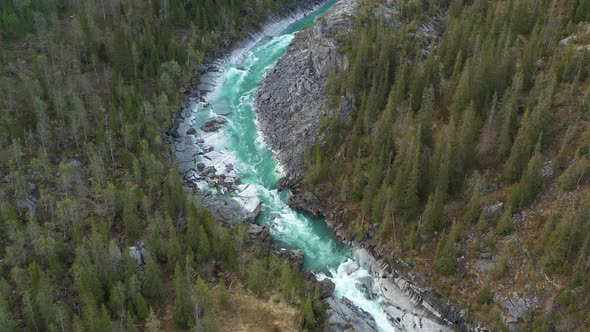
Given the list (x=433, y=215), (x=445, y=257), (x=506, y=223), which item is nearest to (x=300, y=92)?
(x=433, y=215)

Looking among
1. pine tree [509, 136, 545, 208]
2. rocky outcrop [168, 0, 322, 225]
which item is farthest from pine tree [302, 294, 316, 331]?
pine tree [509, 136, 545, 208]

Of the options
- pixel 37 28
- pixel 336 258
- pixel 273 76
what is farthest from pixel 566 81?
pixel 37 28

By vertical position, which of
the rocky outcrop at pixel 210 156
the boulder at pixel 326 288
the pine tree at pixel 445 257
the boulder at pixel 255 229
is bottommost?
the boulder at pixel 326 288

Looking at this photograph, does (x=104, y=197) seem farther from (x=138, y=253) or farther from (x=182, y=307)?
(x=182, y=307)

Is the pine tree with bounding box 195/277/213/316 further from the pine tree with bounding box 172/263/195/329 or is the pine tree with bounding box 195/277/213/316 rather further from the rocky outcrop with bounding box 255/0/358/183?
the rocky outcrop with bounding box 255/0/358/183

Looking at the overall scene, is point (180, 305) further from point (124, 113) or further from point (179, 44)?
point (179, 44)

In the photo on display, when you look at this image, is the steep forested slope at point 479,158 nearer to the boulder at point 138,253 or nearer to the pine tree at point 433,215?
the pine tree at point 433,215

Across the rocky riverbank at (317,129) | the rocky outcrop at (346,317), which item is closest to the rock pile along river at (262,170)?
the rocky outcrop at (346,317)
